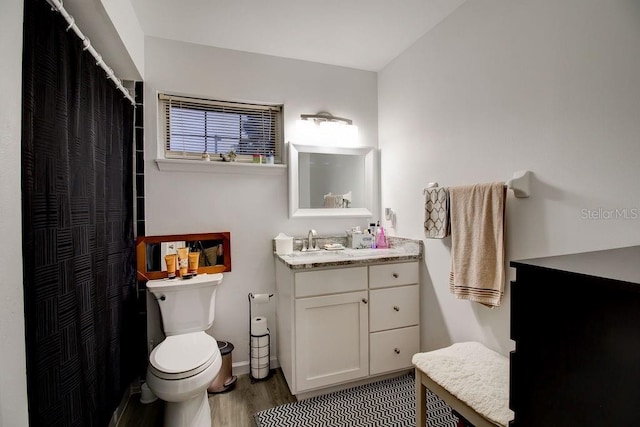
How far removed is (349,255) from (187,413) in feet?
4.28

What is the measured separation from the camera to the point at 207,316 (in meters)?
1.94

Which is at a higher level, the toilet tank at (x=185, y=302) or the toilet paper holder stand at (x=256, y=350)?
the toilet tank at (x=185, y=302)

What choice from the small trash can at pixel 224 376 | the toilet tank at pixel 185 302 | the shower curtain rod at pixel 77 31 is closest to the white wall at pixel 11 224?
the shower curtain rod at pixel 77 31

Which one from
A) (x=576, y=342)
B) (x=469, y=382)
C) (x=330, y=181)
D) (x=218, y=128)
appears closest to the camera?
(x=576, y=342)

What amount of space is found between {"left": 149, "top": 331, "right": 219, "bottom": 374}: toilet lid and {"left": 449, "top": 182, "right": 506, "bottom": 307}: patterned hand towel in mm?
1440

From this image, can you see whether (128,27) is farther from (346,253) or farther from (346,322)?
(346,322)

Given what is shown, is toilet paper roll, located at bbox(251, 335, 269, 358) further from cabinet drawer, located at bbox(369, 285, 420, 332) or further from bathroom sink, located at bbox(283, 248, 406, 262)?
cabinet drawer, located at bbox(369, 285, 420, 332)

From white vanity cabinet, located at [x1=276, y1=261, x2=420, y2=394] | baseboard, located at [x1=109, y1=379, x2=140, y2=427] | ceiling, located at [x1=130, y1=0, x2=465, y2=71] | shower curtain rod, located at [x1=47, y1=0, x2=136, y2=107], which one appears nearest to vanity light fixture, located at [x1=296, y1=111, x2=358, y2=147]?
ceiling, located at [x1=130, y1=0, x2=465, y2=71]

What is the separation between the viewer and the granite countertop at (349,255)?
1.86m

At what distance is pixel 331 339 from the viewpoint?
190cm

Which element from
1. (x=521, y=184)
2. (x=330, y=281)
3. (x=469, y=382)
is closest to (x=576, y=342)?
(x=469, y=382)

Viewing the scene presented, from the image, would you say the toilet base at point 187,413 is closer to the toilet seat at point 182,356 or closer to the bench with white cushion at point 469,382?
the toilet seat at point 182,356

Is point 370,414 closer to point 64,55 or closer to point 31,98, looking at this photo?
point 31,98

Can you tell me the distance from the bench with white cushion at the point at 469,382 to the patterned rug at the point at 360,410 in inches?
12.8
